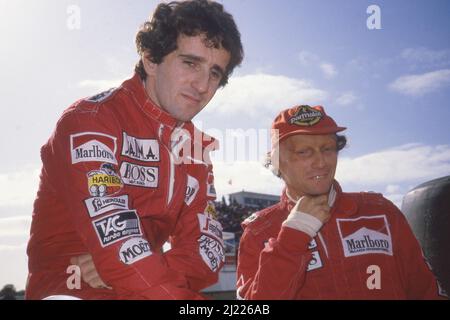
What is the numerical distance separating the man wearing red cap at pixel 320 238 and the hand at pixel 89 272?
0.68 m

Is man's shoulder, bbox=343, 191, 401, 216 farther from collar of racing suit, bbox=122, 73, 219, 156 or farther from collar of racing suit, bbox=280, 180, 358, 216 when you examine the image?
collar of racing suit, bbox=122, 73, 219, 156

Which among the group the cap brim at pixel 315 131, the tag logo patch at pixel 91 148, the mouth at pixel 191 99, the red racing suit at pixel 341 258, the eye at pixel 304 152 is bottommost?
the red racing suit at pixel 341 258

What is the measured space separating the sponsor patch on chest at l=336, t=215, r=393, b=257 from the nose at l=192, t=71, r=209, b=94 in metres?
1.04

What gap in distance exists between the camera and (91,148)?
63.6 inches

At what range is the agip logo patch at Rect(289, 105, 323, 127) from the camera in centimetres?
238

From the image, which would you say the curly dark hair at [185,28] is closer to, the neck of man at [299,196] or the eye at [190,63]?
the eye at [190,63]

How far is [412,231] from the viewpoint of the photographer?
221 cm

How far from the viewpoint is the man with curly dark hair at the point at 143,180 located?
4.76 ft

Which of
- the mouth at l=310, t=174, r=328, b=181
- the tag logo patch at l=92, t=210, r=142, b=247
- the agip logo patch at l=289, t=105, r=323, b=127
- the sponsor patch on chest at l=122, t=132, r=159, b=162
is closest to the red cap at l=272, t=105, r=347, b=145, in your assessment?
the agip logo patch at l=289, t=105, r=323, b=127

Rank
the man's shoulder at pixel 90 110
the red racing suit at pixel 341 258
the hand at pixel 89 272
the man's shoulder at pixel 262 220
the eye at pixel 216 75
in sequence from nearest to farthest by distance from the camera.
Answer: the hand at pixel 89 272, the man's shoulder at pixel 90 110, the red racing suit at pixel 341 258, the eye at pixel 216 75, the man's shoulder at pixel 262 220

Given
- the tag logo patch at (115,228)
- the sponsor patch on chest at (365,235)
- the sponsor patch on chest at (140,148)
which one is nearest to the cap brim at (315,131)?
the sponsor patch on chest at (365,235)

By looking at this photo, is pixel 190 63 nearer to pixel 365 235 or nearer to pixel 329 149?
pixel 329 149
